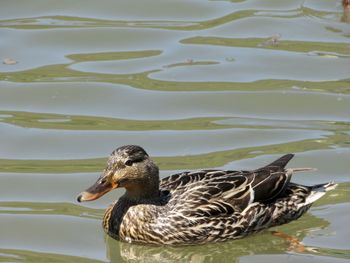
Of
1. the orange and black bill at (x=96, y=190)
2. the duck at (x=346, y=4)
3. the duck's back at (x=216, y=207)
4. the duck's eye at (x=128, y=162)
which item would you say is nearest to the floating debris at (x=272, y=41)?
the duck at (x=346, y=4)

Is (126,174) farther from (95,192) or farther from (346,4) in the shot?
(346,4)

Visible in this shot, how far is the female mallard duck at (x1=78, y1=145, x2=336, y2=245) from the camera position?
9648 millimetres

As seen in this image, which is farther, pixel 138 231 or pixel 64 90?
pixel 64 90

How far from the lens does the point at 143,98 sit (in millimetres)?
12461

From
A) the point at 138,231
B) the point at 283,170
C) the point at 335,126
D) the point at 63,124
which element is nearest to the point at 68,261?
the point at 138,231

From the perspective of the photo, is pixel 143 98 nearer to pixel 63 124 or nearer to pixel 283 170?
pixel 63 124

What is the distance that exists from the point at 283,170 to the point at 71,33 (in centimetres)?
499

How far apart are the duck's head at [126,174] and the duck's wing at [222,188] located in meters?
0.24

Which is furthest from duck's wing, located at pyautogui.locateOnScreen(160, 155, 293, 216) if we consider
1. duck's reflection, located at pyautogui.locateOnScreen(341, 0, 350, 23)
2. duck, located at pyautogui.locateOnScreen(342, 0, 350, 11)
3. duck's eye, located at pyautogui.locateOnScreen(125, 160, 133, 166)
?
duck, located at pyautogui.locateOnScreen(342, 0, 350, 11)

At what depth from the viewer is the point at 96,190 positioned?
31.1 ft

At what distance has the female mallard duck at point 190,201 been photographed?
965cm

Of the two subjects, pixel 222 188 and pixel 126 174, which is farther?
pixel 222 188

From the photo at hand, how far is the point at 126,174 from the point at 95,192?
317mm

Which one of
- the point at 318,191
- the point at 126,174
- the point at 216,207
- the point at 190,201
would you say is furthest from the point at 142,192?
the point at 318,191
